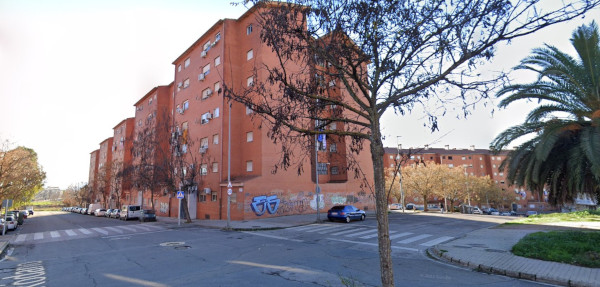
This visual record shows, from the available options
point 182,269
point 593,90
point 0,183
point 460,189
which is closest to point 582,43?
point 593,90

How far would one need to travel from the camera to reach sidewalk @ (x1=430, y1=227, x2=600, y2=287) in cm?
703

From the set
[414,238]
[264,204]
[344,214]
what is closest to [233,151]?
[264,204]

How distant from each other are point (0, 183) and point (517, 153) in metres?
34.6

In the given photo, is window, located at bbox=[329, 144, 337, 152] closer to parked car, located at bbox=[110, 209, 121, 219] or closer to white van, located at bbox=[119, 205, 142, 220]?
white van, located at bbox=[119, 205, 142, 220]

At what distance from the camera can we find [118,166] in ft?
172

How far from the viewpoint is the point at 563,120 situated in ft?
35.8

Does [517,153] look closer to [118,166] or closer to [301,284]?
[301,284]

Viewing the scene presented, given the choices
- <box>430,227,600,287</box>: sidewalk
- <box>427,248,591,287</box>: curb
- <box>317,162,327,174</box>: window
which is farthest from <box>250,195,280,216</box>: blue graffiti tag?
<box>427,248,591,287</box>: curb

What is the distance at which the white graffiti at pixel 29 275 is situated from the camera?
7492 mm

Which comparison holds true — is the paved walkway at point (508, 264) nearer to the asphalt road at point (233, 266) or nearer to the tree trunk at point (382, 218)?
the asphalt road at point (233, 266)

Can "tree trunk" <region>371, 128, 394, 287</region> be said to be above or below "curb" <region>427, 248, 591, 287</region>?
above

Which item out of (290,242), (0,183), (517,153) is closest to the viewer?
(517,153)

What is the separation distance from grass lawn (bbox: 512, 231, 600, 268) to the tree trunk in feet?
25.2

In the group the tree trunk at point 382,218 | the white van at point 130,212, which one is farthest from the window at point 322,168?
the tree trunk at point 382,218
